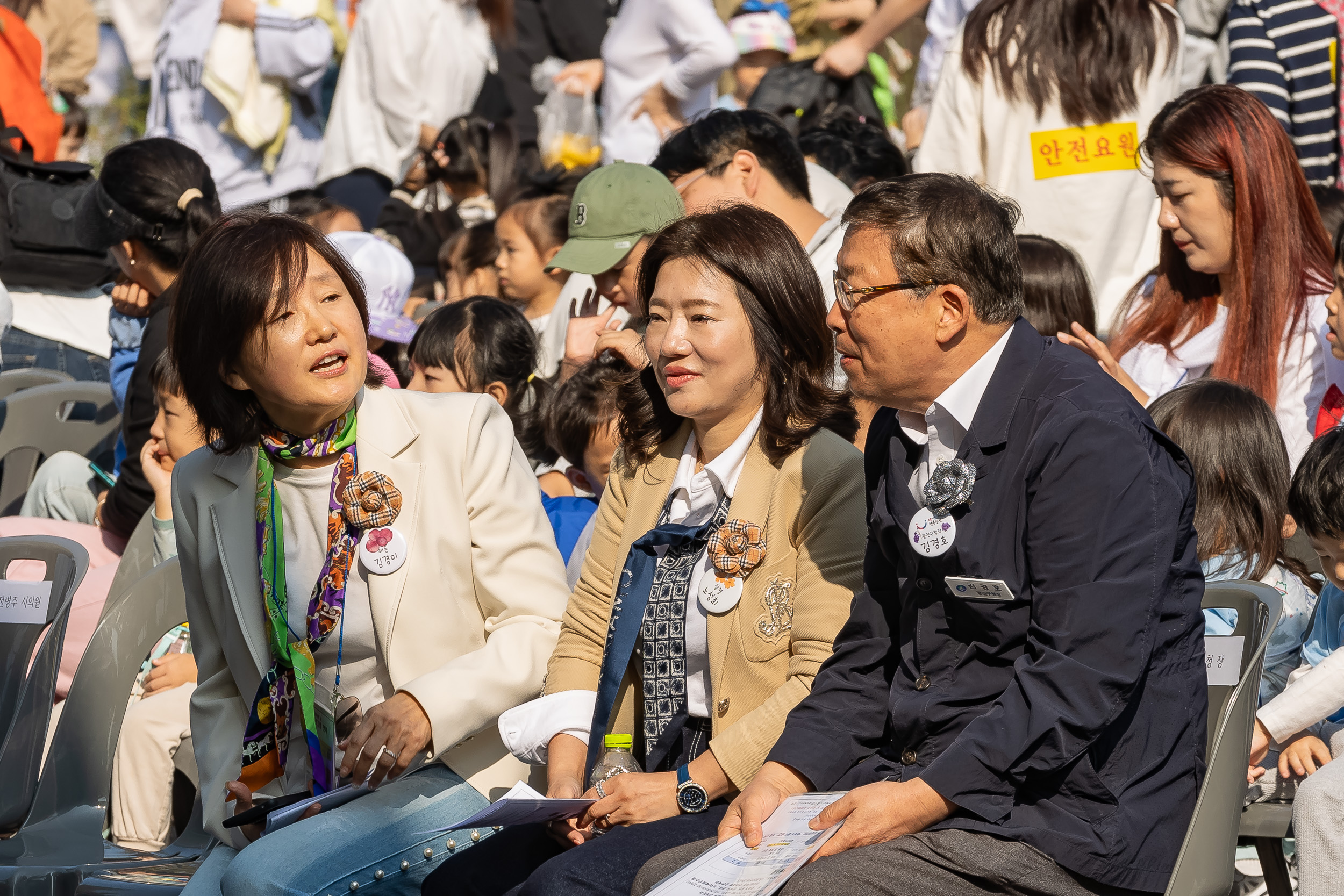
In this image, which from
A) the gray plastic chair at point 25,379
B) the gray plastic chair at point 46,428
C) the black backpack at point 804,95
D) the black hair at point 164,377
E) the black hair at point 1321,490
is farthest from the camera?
the black backpack at point 804,95

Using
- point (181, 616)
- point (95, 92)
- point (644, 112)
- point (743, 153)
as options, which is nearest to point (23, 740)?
point (181, 616)

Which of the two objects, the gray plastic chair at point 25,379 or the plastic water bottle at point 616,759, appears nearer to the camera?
the plastic water bottle at point 616,759

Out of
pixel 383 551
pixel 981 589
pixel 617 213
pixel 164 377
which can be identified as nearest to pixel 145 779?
pixel 164 377

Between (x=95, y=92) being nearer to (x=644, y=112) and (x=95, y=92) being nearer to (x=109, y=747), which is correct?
(x=644, y=112)

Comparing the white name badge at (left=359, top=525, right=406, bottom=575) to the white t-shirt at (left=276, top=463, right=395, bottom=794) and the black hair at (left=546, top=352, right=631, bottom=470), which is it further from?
the black hair at (left=546, top=352, right=631, bottom=470)

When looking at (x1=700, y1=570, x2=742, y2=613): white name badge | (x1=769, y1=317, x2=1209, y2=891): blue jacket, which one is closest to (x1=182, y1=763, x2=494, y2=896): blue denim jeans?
(x1=700, y1=570, x2=742, y2=613): white name badge

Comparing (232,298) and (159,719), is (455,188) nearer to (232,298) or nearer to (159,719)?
(159,719)

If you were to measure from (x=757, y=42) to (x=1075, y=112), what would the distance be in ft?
8.77

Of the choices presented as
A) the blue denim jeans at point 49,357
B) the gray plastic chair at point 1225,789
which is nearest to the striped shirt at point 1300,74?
the gray plastic chair at point 1225,789

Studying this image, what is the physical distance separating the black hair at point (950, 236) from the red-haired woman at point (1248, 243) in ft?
4.93

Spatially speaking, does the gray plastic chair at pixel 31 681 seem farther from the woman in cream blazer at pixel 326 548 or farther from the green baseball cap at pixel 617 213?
the green baseball cap at pixel 617 213

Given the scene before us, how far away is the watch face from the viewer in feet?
8.54

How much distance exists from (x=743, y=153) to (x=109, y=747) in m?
2.48

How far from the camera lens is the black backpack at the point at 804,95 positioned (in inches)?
263
